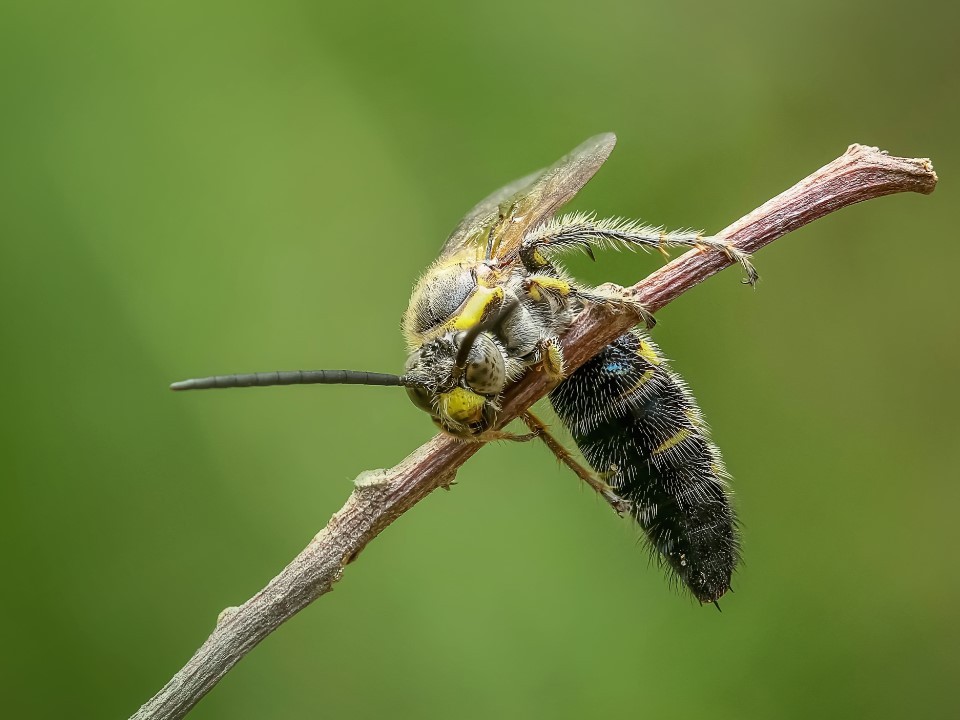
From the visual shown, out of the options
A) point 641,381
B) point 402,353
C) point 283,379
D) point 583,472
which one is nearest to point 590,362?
point 641,381

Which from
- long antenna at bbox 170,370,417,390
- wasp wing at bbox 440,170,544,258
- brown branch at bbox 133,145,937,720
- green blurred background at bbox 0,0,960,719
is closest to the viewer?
long antenna at bbox 170,370,417,390

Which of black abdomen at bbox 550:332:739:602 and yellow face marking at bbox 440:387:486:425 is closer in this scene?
yellow face marking at bbox 440:387:486:425

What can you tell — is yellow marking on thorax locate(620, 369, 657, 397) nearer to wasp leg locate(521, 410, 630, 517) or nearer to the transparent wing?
wasp leg locate(521, 410, 630, 517)

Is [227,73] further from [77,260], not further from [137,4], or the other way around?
[77,260]

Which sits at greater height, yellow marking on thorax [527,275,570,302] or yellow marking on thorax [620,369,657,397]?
yellow marking on thorax [527,275,570,302]

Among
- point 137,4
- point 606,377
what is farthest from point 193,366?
point 606,377

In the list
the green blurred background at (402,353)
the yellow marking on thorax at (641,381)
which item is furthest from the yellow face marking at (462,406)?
the green blurred background at (402,353)

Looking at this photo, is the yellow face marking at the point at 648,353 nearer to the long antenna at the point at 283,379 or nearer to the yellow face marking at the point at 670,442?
the yellow face marking at the point at 670,442

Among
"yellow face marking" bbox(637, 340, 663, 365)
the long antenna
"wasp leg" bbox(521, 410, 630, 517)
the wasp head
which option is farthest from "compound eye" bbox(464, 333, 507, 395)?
"yellow face marking" bbox(637, 340, 663, 365)
